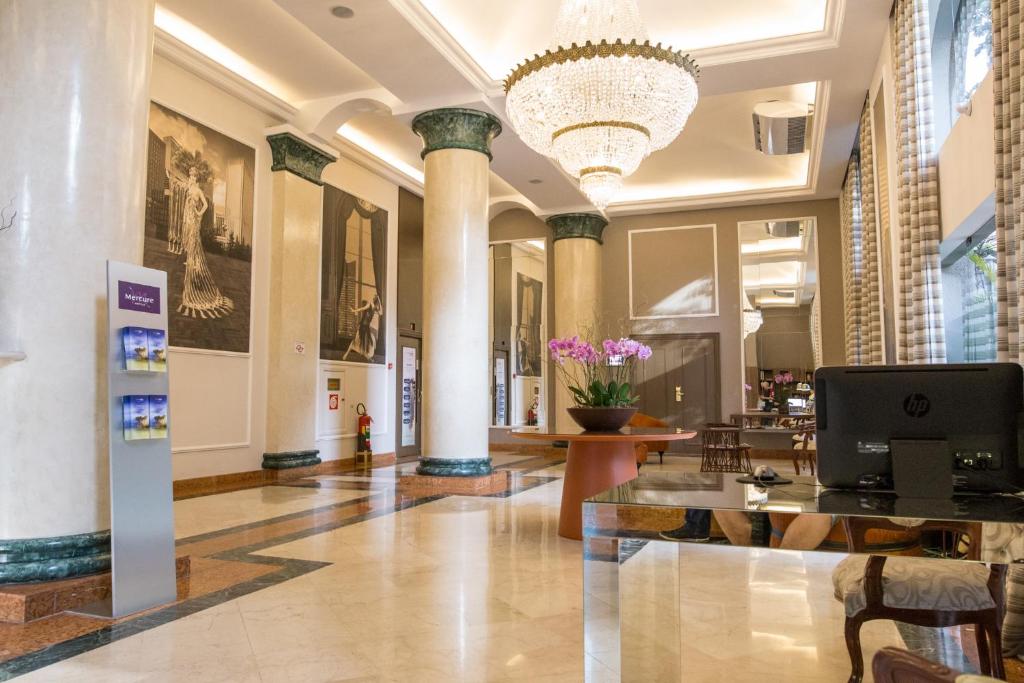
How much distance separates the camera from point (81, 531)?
360 cm

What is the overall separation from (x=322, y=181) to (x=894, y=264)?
7.37 m

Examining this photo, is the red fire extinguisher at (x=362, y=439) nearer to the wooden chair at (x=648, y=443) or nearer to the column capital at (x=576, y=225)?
the wooden chair at (x=648, y=443)

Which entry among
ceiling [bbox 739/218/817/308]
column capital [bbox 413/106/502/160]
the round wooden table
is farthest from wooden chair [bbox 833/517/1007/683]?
ceiling [bbox 739/218/817/308]

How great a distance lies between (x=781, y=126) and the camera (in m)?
10.1

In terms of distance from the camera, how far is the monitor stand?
6.59 feet

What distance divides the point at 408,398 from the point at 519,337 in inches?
120

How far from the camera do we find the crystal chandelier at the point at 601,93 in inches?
221

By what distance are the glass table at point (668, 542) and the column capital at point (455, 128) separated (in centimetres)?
669

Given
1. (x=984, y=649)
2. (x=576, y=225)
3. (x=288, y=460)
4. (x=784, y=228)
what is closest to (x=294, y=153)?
(x=288, y=460)

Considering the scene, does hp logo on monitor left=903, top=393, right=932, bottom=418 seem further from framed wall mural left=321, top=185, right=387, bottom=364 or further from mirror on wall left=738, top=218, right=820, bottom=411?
mirror on wall left=738, top=218, right=820, bottom=411

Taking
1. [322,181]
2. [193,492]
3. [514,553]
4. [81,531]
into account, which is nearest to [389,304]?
[322,181]

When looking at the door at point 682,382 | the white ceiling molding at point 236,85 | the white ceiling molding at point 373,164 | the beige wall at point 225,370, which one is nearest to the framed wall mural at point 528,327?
the door at point 682,382

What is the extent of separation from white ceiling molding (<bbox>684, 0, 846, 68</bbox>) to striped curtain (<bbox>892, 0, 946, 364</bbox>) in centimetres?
97

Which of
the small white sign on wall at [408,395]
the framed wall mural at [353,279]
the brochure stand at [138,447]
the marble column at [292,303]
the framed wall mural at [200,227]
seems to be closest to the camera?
the brochure stand at [138,447]
